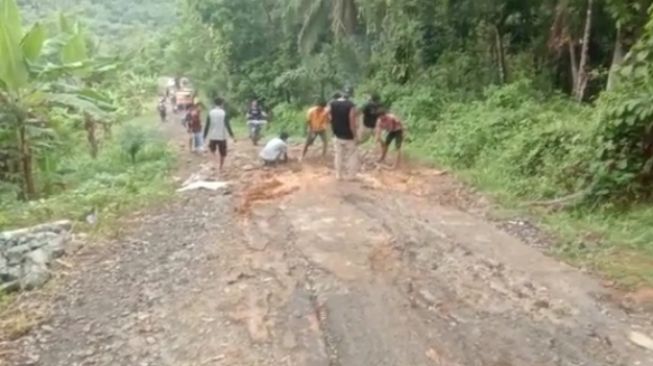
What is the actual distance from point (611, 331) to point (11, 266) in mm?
5995

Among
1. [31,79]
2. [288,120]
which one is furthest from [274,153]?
[288,120]

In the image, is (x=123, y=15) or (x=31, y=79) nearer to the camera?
(x=31, y=79)

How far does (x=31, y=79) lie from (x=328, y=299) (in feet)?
26.4

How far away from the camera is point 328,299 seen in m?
6.65

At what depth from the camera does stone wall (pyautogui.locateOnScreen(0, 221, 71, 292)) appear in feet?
26.4

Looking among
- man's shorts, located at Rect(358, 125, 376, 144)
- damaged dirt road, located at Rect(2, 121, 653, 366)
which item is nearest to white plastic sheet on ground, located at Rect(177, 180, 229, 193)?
damaged dirt road, located at Rect(2, 121, 653, 366)

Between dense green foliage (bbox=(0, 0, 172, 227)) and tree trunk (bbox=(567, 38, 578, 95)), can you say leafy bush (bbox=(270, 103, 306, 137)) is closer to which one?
dense green foliage (bbox=(0, 0, 172, 227))

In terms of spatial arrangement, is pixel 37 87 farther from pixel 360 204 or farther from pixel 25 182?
pixel 360 204

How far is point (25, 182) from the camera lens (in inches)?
549

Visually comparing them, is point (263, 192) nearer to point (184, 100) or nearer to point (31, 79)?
point (31, 79)

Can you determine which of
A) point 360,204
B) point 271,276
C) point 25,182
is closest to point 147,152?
point 25,182

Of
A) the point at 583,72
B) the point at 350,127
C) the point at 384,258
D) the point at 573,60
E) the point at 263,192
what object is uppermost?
the point at 573,60

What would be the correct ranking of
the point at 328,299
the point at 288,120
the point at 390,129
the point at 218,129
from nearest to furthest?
the point at 328,299
the point at 390,129
the point at 218,129
the point at 288,120

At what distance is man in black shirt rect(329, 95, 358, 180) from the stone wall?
4554mm
